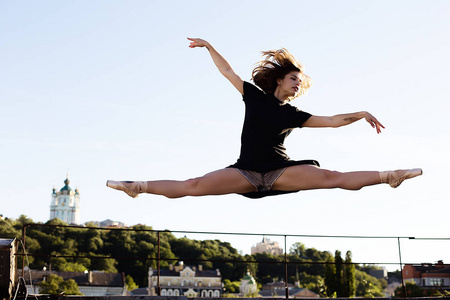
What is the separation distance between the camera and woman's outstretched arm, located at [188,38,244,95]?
546cm

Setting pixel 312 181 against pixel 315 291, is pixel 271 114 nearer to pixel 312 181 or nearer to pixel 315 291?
pixel 312 181

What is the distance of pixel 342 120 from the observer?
5.23 metres

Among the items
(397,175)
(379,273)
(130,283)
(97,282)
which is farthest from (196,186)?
(379,273)

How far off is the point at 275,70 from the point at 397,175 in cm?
147

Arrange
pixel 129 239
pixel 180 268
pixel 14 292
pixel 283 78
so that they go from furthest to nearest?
pixel 180 268 < pixel 129 239 < pixel 14 292 < pixel 283 78

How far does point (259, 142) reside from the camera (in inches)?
201

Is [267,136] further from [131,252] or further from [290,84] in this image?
[131,252]

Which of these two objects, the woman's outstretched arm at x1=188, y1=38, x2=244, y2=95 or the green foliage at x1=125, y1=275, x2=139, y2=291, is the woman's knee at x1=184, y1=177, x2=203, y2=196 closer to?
the woman's outstretched arm at x1=188, y1=38, x2=244, y2=95

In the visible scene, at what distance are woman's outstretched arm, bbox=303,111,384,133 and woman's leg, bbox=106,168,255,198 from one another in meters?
0.79

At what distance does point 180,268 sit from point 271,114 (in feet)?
440

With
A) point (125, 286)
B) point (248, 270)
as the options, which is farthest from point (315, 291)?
point (125, 286)

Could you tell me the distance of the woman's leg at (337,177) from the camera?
5.00 metres

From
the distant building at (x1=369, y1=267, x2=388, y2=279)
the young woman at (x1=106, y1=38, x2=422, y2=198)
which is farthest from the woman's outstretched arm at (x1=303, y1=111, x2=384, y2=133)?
the distant building at (x1=369, y1=267, x2=388, y2=279)

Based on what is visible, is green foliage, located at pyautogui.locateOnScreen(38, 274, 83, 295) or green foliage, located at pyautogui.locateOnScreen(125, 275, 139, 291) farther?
green foliage, located at pyautogui.locateOnScreen(125, 275, 139, 291)
